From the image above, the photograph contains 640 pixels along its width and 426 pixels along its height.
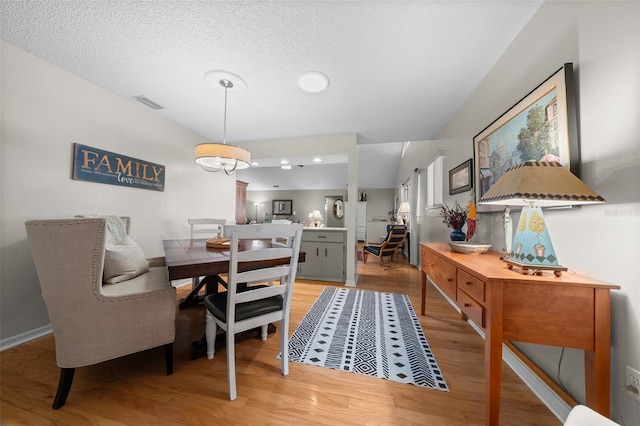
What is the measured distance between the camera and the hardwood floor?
1.09 metres

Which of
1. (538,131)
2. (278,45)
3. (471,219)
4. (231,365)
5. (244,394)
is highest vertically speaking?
(278,45)

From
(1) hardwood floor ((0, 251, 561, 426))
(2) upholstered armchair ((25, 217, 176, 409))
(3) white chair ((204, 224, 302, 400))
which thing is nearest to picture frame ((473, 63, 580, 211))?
(1) hardwood floor ((0, 251, 561, 426))

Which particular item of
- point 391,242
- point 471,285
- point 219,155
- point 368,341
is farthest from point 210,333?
point 391,242

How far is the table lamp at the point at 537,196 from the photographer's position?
2.92 feet

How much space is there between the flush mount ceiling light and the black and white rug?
7.89ft

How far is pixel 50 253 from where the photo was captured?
1048mm

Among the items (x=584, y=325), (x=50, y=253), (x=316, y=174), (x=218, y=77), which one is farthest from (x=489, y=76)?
(x=316, y=174)

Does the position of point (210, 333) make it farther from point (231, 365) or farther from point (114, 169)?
point (114, 169)

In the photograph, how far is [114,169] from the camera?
233 cm

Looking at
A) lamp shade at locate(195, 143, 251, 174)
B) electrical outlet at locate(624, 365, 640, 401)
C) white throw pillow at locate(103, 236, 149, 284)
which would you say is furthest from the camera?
lamp shade at locate(195, 143, 251, 174)

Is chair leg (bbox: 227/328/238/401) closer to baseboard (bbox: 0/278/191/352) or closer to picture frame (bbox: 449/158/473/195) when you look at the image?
baseboard (bbox: 0/278/191/352)

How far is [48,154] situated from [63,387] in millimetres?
1923

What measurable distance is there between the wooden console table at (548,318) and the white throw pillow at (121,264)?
2281mm

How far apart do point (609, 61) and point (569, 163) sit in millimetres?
439
